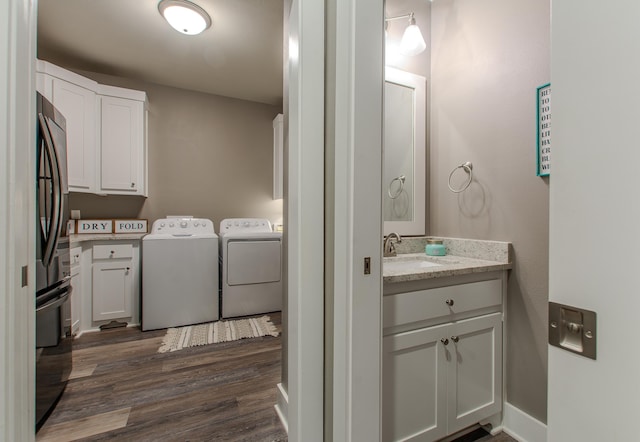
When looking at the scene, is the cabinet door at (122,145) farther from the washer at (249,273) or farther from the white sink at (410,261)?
the white sink at (410,261)

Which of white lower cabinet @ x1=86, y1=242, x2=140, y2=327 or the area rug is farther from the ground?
white lower cabinet @ x1=86, y1=242, x2=140, y2=327

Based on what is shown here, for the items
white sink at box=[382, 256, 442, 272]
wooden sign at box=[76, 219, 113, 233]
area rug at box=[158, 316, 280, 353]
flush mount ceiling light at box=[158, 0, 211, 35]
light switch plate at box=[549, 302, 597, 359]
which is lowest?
area rug at box=[158, 316, 280, 353]

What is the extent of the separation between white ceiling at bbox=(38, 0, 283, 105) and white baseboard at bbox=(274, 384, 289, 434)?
2.67 m

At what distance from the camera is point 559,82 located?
14.8 inches

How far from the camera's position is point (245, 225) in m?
3.62

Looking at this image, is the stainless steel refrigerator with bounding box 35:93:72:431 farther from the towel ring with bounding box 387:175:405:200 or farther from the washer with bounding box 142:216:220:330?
the towel ring with bounding box 387:175:405:200

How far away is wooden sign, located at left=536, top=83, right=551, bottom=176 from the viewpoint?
1343 millimetres

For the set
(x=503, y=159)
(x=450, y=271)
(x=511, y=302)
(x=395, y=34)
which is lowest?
(x=511, y=302)

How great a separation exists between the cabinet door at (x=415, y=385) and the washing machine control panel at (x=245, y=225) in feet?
8.88

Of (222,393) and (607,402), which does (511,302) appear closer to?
(607,402)

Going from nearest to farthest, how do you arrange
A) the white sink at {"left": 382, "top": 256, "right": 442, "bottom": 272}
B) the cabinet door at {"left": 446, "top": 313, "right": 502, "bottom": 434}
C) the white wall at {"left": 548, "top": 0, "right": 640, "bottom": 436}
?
the white wall at {"left": 548, "top": 0, "right": 640, "bottom": 436}
the cabinet door at {"left": 446, "top": 313, "right": 502, "bottom": 434}
the white sink at {"left": 382, "top": 256, "right": 442, "bottom": 272}

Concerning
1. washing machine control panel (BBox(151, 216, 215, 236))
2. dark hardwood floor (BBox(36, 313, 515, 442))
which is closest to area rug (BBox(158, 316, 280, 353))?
dark hardwood floor (BBox(36, 313, 515, 442))

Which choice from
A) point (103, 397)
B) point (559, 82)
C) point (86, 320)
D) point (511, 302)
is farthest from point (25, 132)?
point (86, 320)

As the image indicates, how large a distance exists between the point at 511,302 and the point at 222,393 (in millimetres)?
1775
